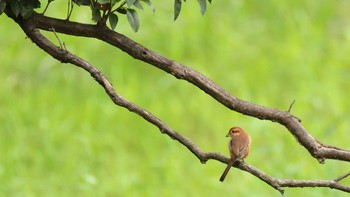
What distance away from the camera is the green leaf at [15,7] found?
334 cm

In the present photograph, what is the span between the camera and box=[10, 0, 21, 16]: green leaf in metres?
3.34

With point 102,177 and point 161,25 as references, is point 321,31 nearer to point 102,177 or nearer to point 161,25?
point 161,25

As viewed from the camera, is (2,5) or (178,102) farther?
(178,102)

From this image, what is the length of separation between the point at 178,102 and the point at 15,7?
434 cm

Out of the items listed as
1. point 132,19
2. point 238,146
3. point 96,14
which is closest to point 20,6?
point 96,14

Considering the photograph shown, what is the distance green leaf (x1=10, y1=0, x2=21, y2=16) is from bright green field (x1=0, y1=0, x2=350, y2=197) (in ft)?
7.54

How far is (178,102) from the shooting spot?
7641 millimetres

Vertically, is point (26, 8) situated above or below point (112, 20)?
below

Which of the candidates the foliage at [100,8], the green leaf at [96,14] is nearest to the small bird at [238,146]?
the foliage at [100,8]

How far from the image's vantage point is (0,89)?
7617 mm

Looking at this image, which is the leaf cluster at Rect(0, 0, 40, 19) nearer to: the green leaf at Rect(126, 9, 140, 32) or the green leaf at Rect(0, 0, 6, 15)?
the green leaf at Rect(0, 0, 6, 15)

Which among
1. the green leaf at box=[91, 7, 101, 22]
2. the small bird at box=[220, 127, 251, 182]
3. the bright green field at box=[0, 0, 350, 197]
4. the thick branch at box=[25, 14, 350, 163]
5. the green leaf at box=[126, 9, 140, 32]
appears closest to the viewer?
the thick branch at box=[25, 14, 350, 163]

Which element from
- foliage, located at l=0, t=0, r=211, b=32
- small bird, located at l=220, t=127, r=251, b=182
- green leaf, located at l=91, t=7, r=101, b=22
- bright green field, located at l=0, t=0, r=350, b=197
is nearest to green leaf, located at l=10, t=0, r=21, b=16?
foliage, located at l=0, t=0, r=211, b=32

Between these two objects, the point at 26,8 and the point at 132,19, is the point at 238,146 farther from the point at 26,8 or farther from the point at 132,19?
the point at 26,8
